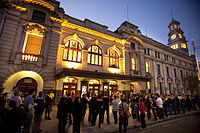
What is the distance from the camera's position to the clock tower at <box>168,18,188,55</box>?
3447 centimetres

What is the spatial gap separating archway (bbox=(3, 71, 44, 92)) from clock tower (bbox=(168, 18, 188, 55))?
1735 inches

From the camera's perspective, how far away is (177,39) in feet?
116

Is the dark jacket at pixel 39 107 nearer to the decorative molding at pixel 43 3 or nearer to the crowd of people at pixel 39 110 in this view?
the crowd of people at pixel 39 110

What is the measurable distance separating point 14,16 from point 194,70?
5103 cm

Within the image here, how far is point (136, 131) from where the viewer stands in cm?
567

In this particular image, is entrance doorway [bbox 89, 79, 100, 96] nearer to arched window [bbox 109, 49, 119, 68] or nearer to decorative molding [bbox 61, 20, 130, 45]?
arched window [bbox 109, 49, 119, 68]

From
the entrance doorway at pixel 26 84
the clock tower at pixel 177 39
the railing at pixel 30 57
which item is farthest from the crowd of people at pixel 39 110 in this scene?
the clock tower at pixel 177 39

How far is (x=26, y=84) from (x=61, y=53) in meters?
5.00

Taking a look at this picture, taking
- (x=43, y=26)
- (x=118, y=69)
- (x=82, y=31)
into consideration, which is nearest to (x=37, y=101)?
(x=43, y=26)

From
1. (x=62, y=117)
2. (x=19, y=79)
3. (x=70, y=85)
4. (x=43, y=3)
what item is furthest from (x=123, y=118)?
(x=43, y=3)

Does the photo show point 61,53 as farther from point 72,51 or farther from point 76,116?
point 76,116

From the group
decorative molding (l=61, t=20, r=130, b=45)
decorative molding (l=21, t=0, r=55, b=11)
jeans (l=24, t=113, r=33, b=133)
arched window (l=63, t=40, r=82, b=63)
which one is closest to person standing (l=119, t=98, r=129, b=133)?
jeans (l=24, t=113, r=33, b=133)

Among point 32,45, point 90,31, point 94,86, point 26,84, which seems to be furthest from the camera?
point 90,31

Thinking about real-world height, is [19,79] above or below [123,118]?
above
